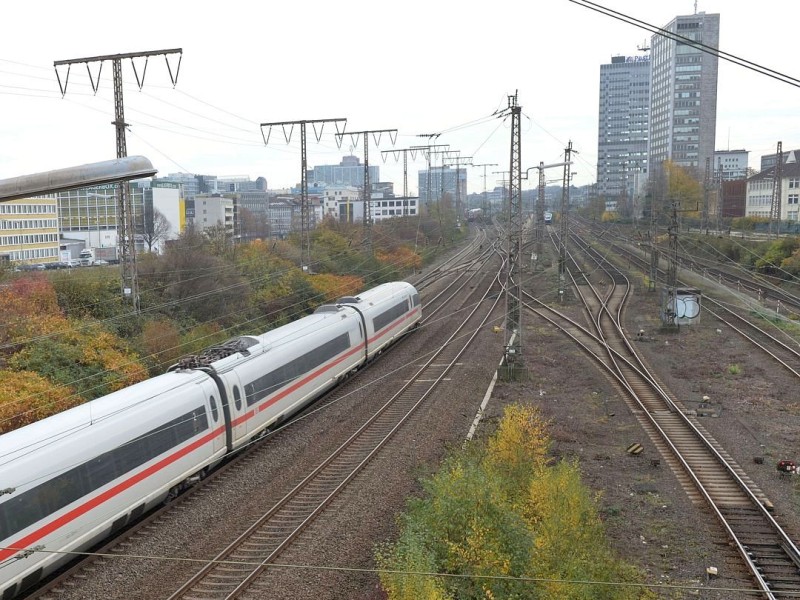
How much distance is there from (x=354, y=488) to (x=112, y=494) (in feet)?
15.8

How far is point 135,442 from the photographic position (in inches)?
504

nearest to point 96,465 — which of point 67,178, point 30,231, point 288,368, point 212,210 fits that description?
point 288,368

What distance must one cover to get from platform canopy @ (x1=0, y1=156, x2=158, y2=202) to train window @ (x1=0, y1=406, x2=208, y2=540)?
22.2 ft

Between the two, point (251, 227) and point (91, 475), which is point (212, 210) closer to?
point (251, 227)

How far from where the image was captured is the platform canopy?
16.1 feet

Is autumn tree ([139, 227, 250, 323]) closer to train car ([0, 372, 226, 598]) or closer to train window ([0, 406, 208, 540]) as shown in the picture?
train car ([0, 372, 226, 598])

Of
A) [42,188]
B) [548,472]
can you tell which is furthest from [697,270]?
[42,188]

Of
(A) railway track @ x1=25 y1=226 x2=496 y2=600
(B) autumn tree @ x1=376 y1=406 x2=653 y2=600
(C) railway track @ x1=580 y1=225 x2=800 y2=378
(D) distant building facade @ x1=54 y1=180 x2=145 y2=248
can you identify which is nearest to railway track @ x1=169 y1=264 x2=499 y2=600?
(A) railway track @ x1=25 y1=226 x2=496 y2=600

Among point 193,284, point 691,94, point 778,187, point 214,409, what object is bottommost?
point 214,409

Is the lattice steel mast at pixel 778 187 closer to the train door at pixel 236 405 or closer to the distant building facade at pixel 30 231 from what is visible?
the train door at pixel 236 405

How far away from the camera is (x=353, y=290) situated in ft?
132

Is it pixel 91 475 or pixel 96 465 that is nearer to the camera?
pixel 91 475

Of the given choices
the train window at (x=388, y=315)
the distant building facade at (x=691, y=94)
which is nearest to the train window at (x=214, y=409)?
the train window at (x=388, y=315)

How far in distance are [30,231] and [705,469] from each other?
191ft
